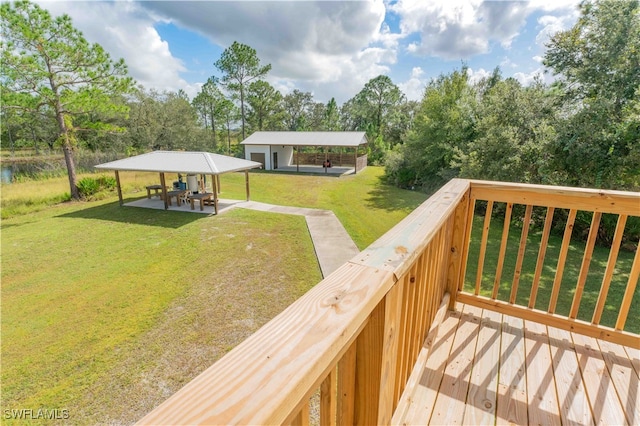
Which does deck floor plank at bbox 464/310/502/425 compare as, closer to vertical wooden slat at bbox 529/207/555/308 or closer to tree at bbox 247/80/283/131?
vertical wooden slat at bbox 529/207/555/308

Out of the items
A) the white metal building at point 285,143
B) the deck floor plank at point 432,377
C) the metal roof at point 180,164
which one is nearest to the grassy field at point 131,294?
the metal roof at point 180,164

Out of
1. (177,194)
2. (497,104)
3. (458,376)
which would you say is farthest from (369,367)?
A: (177,194)

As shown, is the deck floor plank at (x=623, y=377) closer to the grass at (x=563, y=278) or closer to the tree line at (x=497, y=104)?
the grass at (x=563, y=278)

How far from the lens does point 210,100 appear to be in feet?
117

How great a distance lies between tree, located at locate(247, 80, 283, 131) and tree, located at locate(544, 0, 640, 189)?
2981cm

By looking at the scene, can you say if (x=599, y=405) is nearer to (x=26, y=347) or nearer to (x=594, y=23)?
(x=26, y=347)

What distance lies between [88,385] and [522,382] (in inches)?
178

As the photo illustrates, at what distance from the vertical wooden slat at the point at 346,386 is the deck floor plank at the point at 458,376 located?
3.53ft

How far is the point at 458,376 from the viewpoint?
6.73 feet

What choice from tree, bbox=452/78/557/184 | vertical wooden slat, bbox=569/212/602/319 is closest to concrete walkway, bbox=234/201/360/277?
vertical wooden slat, bbox=569/212/602/319

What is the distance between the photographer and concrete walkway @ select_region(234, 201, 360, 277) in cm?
695

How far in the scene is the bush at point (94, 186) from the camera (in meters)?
13.4

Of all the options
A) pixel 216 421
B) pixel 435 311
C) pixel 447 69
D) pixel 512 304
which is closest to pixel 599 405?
pixel 512 304

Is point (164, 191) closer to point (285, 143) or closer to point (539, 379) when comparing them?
point (539, 379)
